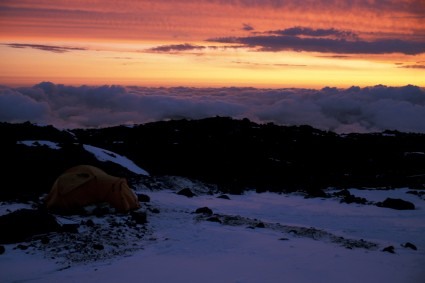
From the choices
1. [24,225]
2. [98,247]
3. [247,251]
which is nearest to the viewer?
[98,247]

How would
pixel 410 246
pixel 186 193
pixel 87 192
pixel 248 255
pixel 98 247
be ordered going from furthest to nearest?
pixel 186 193 < pixel 87 192 < pixel 410 246 < pixel 248 255 < pixel 98 247

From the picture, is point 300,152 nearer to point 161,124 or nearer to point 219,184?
point 219,184

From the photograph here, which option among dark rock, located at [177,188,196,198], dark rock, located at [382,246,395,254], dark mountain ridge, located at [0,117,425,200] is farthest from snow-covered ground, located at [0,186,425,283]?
dark mountain ridge, located at [0,117,425,200]

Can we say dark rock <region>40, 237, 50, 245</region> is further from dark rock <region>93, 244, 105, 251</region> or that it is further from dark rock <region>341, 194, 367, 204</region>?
dark rock <region>341, 194, 367, 204</region>

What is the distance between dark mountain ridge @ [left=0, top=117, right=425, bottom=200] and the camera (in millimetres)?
23062

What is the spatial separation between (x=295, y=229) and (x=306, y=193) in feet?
33.9

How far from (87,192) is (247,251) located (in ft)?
22.0

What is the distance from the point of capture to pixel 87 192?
53.2ft

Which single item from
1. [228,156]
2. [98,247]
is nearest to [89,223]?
[98,247]

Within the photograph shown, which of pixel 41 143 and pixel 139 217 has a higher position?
pixel 41 143

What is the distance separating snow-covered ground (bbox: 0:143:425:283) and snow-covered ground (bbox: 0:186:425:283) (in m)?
0.02

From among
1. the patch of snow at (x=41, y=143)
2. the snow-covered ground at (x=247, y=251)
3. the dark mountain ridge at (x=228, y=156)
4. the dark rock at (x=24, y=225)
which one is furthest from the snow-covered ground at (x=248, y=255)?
the patch of snow at (x=41, y=143)

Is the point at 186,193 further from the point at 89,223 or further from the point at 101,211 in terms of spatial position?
the point at 89,223

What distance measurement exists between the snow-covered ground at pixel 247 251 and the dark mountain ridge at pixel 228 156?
6071 millimetres
